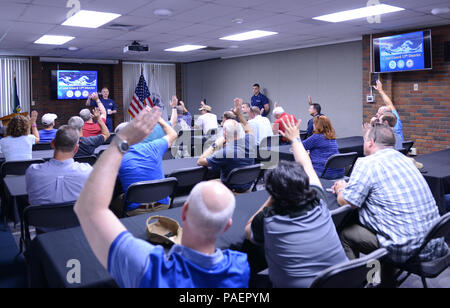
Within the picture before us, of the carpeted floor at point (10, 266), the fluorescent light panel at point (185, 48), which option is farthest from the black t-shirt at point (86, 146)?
the fluorescent light panel at point (185, 48)

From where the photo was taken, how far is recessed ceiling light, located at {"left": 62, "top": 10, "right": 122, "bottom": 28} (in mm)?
5625

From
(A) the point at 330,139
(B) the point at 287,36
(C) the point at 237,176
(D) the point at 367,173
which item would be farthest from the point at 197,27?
(D) the point at 367,173

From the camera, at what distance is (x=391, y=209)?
7.36 ft

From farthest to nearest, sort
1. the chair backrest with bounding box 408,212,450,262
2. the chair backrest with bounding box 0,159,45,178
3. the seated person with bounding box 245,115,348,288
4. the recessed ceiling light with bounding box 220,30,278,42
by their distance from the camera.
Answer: the recessed ceiling light with bounding box 220,30,278,42, the chair backrest with bounding box 0,159,45,178, the chair backrest with bounding box 408,212,450,262, the seated person with bounding box 245,115,348,288

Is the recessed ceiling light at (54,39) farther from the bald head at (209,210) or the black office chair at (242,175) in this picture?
the bald head at (209,210)

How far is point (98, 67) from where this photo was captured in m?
11.8

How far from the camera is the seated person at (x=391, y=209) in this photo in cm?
221

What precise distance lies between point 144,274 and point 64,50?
958 cm

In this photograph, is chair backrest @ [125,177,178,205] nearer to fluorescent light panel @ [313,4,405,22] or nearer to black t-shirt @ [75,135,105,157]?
black t-shirt @ [75,135,105,157]

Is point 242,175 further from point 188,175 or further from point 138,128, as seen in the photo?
point 138,128

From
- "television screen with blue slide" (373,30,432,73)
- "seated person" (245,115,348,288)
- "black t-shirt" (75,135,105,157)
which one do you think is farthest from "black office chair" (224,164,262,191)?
"television screen with blue slide" (373,30,432,73)

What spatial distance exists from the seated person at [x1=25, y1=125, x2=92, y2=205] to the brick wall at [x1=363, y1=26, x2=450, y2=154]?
670cm

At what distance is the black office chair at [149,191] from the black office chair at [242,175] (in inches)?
28.0
